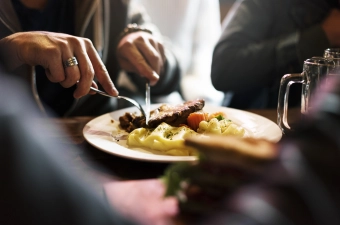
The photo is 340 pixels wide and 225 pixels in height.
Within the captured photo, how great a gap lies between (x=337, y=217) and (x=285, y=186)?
0.21 ft

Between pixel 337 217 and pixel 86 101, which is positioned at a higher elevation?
pixel 337 217

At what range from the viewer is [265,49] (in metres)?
1.65

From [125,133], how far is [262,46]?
32.3 inches

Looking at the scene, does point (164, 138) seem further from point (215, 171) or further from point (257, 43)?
point (257, 43)

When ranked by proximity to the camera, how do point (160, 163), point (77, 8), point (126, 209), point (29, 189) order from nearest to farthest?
point (126, 209) < point (29, 189) < point (160, 163) < point (77, 8)

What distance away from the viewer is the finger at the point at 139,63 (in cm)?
135

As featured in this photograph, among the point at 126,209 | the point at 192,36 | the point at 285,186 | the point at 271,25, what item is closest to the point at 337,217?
the point at 285,186

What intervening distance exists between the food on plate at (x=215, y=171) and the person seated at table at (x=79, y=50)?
1.69 feet

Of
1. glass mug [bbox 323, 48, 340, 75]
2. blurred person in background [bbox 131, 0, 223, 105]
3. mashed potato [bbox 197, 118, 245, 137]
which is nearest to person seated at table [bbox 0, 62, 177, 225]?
mashed potato [bbox 197, 118, 245, 137]

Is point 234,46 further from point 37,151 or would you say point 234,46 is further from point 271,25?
point 37,151

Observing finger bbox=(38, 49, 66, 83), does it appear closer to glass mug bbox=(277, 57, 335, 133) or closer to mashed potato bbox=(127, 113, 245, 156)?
mashed potato bbox=(127, 113, 245, 156)

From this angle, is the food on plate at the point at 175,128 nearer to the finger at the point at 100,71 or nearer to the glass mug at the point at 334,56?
the finger at the point at 100,71

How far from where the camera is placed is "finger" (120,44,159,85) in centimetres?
135

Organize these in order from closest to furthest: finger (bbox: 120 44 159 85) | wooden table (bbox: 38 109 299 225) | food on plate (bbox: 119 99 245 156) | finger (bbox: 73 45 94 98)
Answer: wooden table (bbox: 38 109 299 225) < food on plate (bbox: 119 99 245 156) < finger (bbox: 73 45 94 98) < finger (bbox: 120 44 159 85)
